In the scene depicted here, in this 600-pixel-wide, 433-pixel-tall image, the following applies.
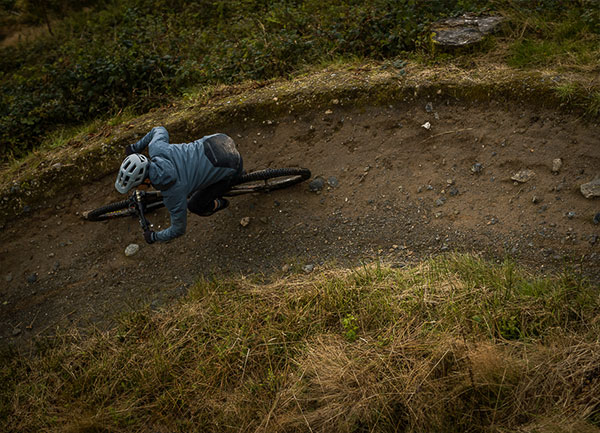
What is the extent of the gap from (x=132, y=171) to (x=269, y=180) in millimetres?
2373

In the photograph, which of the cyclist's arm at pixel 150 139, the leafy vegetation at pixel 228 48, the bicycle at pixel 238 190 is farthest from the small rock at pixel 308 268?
the leafy vegetation at pixel 228 48

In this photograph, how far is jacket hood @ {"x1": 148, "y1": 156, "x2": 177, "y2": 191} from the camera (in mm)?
4949

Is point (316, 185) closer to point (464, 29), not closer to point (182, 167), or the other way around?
point (182, 167)

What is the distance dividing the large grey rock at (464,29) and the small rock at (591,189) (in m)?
3.04

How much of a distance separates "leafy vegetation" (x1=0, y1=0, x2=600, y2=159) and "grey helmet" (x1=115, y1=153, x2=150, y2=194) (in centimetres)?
380

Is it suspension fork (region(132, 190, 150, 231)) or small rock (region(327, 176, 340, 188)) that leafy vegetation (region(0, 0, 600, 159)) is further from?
suspension fork (region(132, 190, 150, 231))

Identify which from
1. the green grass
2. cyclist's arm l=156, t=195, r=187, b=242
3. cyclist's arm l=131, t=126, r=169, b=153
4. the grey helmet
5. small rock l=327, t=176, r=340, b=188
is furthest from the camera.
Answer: small rock l=327, t=176, r=340, b=188

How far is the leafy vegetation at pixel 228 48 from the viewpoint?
6996 mm

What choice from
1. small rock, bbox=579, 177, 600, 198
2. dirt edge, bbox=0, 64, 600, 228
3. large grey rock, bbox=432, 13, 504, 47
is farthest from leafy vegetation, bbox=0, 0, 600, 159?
small rock, bbox=579, 177, 600, 198

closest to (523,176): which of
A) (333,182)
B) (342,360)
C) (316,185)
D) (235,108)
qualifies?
(333,182)

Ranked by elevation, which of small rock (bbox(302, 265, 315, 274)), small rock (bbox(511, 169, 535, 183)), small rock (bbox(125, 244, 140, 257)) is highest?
small rock (bbox(511, 169, 535, 183))

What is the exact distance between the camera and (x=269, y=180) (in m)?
6.75

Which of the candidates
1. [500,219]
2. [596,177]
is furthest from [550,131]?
[500,219]

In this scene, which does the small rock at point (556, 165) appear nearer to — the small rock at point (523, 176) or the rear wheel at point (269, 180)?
the small rock at point (523, 176)
